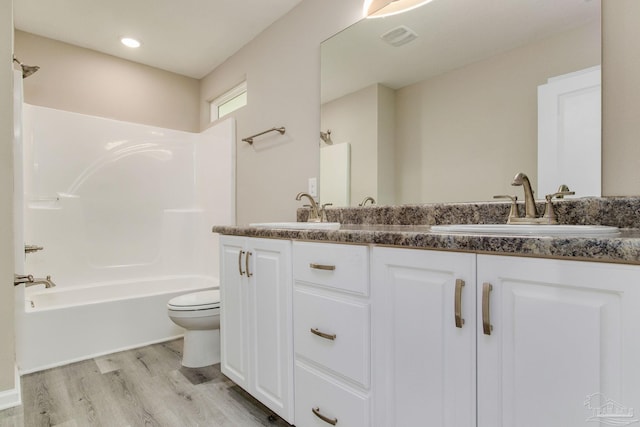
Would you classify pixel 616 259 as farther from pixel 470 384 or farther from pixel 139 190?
pixel 139 190

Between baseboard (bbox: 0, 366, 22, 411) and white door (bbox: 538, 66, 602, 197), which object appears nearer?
white door (bbox: 538, 66, 602, 197)

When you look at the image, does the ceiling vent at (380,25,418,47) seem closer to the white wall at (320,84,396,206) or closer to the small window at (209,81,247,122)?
the white wall at (320,84,396,206)

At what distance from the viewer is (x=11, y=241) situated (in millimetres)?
1764

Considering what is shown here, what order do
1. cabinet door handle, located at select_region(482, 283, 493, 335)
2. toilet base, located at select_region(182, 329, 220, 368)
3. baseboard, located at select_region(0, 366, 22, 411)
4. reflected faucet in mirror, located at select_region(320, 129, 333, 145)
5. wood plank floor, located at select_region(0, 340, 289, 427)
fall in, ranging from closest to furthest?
cabinet door handle, located at select_region(482, 283, 493, 335) < wood plank floor, located at select_region(0, 340, 289, 427) < baseboard, located at select_region(0, 366, 22, 411) < reflected faucet in mirror, located at select_region(320, 129, 333, 145) < toilet base, located at select_region(182, 329, 220, 368)

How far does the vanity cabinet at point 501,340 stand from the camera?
2.09ft

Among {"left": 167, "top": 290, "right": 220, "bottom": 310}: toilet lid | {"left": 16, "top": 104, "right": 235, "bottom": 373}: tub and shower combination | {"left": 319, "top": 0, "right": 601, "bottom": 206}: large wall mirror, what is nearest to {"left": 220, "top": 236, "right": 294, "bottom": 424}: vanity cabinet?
{"left": 167, "top": 290, "right": 220, "bottom": 310}: toilet lid

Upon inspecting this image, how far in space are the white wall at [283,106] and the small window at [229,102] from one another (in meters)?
0.10

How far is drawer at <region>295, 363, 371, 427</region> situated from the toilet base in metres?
1.04

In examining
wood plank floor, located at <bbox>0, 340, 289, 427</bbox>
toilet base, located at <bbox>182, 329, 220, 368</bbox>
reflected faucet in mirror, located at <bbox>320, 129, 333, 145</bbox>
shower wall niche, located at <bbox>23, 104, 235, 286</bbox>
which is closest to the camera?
wood plank floor, located at <bbox>0, 340, 289, 427</bbox>

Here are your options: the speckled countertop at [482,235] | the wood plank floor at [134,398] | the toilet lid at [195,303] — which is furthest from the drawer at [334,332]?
the toilet lid at [195,303]

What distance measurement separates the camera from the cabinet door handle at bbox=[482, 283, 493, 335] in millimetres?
783

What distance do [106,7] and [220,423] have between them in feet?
8.98

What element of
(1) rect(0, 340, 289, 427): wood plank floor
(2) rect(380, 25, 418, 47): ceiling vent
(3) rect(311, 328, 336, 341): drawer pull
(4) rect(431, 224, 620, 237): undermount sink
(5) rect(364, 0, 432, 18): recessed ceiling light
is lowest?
(1) rect(0, 340, 289, 427): wood plank floor

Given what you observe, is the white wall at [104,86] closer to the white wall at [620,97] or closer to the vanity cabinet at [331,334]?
the vanity cabinet at [331,334]
